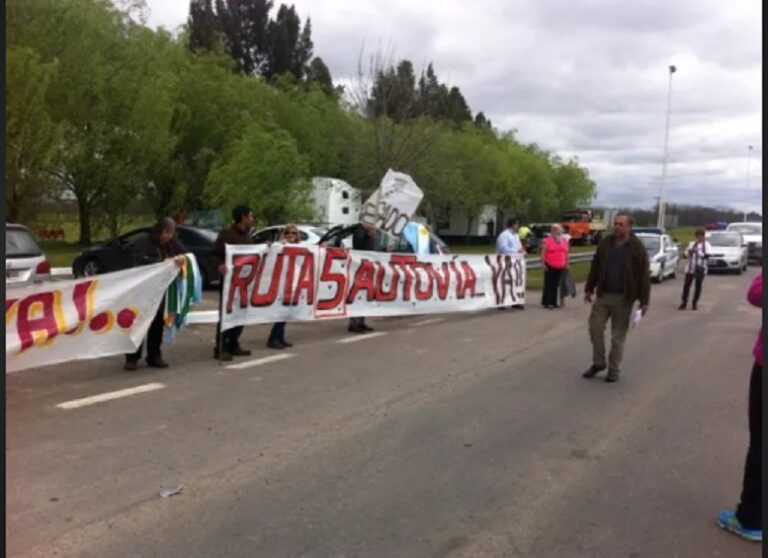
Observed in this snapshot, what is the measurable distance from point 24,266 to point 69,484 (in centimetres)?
629

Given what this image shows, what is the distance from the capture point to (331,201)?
31.2 m

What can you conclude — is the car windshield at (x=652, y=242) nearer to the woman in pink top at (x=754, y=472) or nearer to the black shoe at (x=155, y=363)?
the black shoe at (x=155, y=363)

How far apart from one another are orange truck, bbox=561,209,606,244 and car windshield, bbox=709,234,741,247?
60.1ft

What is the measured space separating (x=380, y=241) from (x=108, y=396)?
22.5 ft

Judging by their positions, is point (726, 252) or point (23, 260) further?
point (726, 252)

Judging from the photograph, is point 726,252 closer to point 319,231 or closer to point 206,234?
point 319,231

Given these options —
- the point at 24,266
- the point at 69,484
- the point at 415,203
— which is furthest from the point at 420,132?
the point at 69,484

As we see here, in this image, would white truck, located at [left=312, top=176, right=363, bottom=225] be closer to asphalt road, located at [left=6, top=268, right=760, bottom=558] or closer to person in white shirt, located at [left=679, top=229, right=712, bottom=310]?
person in white shirt, located at [left=679, top=229, right=712, bottom=310]

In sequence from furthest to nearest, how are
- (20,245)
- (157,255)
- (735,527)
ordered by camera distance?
1. (20,245)
2. (157,255)
3. (735,527)

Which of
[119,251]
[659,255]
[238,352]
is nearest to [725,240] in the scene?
[659,255]

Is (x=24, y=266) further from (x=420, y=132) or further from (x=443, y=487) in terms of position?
(x=420, y=132)

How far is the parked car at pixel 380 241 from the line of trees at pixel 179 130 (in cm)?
1045

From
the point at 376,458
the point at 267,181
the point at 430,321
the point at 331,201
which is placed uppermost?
the point at 267,181

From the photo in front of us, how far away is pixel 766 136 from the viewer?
9.44 feet
